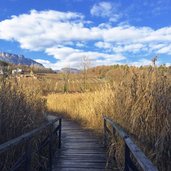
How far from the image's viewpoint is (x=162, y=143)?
5.21m

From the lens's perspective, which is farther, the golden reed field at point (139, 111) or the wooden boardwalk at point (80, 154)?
the wooden boardwalk at point (80, 154)

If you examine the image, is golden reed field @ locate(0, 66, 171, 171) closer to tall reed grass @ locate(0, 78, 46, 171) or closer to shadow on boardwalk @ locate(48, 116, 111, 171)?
tall reed grass @ locate(0, 78, 46, 171)

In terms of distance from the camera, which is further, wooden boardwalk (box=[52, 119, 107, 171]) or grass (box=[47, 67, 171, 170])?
wooden boardwalk (box=[52, 119, 107, 171])

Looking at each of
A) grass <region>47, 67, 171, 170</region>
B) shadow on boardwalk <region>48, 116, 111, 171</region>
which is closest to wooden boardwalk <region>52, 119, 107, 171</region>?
shadow on boardwalk <region>48, 116, 111, 171</region>

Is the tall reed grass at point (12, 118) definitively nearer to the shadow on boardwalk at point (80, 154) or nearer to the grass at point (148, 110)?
the shadow on boardwalk at point (80, 154)

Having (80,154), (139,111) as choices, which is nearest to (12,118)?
(139,111)

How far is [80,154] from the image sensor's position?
339 inches

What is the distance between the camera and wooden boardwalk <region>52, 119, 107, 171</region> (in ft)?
24.3

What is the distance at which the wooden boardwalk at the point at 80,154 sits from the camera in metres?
7.39

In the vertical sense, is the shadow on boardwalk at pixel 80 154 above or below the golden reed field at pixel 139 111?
below

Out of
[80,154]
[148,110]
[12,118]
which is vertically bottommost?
[80,154]

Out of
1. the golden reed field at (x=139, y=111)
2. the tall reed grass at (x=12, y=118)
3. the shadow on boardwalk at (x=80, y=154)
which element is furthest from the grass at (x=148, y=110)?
the tall reed grass at (x=12, y=118)

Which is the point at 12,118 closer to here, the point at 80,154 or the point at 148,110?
the point at 148,110

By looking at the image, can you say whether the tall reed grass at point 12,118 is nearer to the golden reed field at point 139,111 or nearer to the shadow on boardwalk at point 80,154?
the golden reed field at point 139,111
